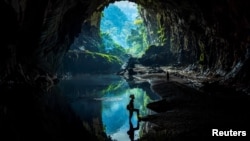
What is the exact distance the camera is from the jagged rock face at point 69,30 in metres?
31.8

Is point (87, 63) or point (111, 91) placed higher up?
point (87, 63)

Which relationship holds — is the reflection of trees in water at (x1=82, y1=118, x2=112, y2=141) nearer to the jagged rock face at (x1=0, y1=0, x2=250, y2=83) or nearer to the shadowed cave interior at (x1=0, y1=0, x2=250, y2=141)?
the shadowed cave interior at (x1=0, y1=0, x2=250, y2=141)

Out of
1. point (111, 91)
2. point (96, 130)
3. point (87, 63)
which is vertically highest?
point (87, 63)

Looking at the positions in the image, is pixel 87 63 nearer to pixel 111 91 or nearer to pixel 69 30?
pixel 69 30

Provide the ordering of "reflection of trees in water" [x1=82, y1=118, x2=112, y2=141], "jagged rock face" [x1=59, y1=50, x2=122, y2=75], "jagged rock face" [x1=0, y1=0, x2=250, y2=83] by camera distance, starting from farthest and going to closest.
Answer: "jagged rock face" [x1=59, y1=50, x2=122, y2=75] < "jagged rock face" [x1=0, y1=0, x2=250, y2=83] < "reflection of trees in water" [x1=82, y1=118, x2=112, y2=141]

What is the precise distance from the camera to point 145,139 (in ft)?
49.5

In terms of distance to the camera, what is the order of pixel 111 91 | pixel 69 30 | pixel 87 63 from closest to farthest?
pixel 111 91, pixel 69 30, pixel 87 63

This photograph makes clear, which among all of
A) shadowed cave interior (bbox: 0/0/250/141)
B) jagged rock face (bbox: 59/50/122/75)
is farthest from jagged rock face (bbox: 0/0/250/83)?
jagged rock face (bbox: 59/50/122/75)

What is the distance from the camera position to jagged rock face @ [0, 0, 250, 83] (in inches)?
1254

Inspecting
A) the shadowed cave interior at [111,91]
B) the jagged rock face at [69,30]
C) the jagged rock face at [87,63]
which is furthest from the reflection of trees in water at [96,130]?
the jagged rock face at [87,63]

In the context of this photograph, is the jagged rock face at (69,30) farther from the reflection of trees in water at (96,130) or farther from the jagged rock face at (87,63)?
the jagged rock face at (87,63)

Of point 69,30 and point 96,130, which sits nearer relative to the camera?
point 96,130

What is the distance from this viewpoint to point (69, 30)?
50.7m

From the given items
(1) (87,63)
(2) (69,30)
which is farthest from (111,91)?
(1) (87,63)
